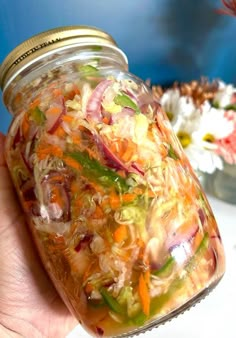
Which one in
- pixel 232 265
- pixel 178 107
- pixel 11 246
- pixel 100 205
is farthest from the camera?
pixel 178 107

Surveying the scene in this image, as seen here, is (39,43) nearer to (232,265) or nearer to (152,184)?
(152,184)

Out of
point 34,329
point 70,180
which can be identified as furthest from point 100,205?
point 34,329

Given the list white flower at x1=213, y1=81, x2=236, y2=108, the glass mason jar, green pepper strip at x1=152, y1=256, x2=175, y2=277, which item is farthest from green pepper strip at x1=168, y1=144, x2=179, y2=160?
white flower at x1=213, y1=81, x2=236, y2=108

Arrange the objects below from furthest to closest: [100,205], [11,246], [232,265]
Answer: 1. [232,265]
2. [11,246]
3. [100,205]

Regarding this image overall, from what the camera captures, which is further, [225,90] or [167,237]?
[225,90]

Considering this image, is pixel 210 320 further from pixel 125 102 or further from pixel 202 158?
pixel 125 102

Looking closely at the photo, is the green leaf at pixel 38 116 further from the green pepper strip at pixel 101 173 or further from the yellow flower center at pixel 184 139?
the yellow flower center at pixel 184 139

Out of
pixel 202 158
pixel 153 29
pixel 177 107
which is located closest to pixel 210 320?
pixel 202 158

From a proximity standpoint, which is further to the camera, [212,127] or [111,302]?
[212,127]
